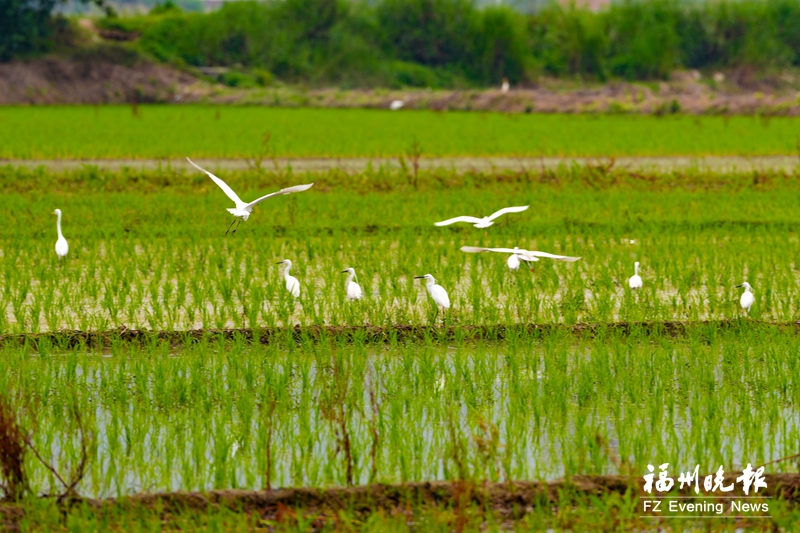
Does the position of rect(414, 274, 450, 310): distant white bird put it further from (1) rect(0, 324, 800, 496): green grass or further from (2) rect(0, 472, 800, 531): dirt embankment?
(2) rect(0, 472, 800, 531): dirt embankment

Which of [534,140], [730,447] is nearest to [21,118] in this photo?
[534,140]

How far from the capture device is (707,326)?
6.45 meters

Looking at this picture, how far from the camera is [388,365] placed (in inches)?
229

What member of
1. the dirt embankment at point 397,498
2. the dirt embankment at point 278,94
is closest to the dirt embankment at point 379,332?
the dirt embankment at point 397,498

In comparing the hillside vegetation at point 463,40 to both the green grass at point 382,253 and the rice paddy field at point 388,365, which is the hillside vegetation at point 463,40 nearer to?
the green grass at point 382,253

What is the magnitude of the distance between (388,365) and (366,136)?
1736 centimetres

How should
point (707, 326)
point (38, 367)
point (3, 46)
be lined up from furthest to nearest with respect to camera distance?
point (3, 46)
point (707, 326)
point (38, 367)

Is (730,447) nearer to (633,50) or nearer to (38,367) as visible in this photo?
(38,367)

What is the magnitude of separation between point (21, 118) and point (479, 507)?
2729 centimetres

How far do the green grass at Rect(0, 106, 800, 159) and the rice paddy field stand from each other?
7179mm

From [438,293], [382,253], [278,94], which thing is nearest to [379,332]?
[438,293]

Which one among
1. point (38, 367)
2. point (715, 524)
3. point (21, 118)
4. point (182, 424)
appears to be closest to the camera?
point (715, 524)

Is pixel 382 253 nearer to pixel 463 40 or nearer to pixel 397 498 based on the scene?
pixel 397 498

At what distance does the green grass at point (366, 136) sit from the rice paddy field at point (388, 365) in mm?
7179
